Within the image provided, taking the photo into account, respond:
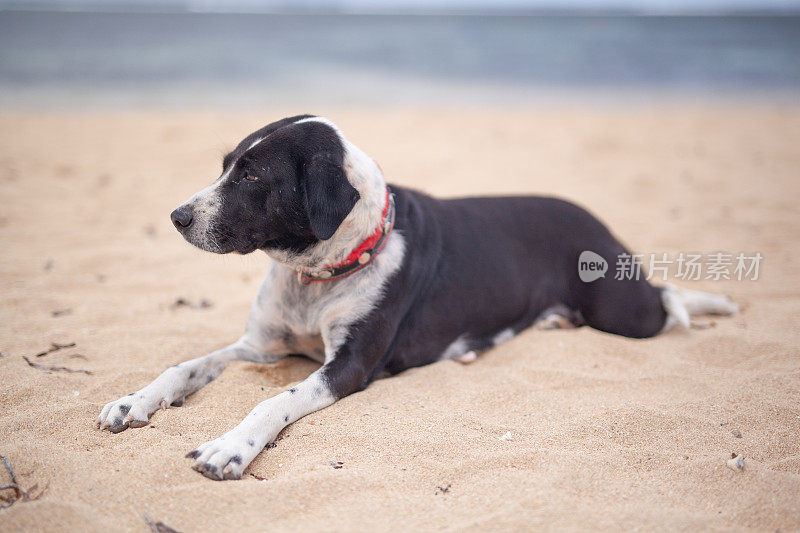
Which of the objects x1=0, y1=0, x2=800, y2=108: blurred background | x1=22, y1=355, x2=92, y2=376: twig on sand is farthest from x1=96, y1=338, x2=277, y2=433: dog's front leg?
x1=0, y1=0, x2=800, y2=108: blurred background

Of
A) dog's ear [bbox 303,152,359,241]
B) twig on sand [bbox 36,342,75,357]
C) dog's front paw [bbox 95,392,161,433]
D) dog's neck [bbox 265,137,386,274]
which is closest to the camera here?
dog's front paw [bbox 95,392,161,433]

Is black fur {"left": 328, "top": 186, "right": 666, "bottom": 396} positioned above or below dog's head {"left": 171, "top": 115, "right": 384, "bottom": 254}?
below

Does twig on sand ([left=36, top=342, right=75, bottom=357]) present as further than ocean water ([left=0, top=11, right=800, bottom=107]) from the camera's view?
No

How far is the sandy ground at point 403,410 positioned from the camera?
233cm

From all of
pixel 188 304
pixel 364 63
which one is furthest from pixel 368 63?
pixel 188 304

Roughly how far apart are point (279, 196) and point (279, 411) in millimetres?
1022

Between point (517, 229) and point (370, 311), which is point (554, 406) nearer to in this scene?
point (370, 311)

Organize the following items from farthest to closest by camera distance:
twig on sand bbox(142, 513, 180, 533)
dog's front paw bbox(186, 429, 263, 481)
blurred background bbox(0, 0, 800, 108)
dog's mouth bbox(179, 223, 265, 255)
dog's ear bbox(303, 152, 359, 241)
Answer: blurred background bbox(0, 0, 800, 108)
dog's mouth bbox(179, 223, 265, 255)
dog's ear bbox(303, 152, 359, 241)
dog's front paw bbox(186, 429, 263, 481)
twig on sand bbox(142, 513, 180, 533)

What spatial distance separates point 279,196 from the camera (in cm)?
304

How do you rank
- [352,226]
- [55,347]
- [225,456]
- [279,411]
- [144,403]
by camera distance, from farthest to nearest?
[55,347], [352,226], [144,403], [279,411], [225,456]

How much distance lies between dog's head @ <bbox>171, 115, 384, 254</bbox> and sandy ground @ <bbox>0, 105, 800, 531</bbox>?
2.70 feet

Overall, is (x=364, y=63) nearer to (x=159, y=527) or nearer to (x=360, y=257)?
(x=360, y=257)

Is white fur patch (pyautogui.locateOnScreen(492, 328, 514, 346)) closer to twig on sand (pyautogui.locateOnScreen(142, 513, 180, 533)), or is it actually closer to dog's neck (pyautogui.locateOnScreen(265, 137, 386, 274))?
dog's neck (pyautogui.locateOnScreen(265, 137, 386, 274))

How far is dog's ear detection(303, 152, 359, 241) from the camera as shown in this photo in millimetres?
2957
